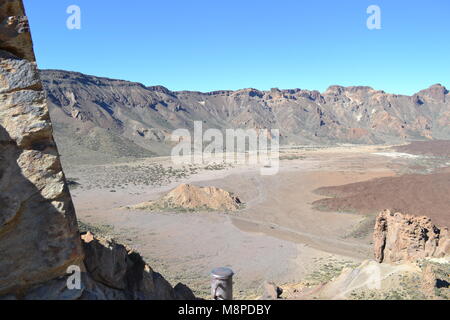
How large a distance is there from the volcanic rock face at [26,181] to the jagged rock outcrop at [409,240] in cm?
1535

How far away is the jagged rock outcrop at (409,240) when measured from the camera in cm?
1609

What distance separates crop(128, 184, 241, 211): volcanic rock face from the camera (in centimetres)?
3503

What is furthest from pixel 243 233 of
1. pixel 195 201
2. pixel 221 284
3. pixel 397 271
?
pixel 221 284

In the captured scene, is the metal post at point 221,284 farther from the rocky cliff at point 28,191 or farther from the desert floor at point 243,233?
the desert floor at point 243,233

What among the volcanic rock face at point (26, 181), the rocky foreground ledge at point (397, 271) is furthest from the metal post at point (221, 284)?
the rocky foreground ledge at point (397, 271)

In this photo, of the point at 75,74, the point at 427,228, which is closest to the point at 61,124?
the point at 75,74

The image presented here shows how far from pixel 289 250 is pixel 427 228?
8815 millimetres

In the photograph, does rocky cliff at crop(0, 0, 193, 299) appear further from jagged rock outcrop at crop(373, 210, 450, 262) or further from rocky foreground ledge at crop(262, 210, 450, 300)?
jagged rock outcrop at crop(373, 210, 450, 262)

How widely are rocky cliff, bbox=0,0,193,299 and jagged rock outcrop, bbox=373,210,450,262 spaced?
15.1 m

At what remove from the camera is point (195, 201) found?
35.7 meters

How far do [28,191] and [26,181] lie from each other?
0.19m

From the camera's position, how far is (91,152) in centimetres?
8381

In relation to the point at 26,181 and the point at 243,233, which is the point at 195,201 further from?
the point at 26,181

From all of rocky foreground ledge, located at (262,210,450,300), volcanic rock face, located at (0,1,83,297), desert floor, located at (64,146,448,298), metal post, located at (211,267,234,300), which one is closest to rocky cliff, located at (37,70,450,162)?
desert floor, located at (64,146,448,298)
